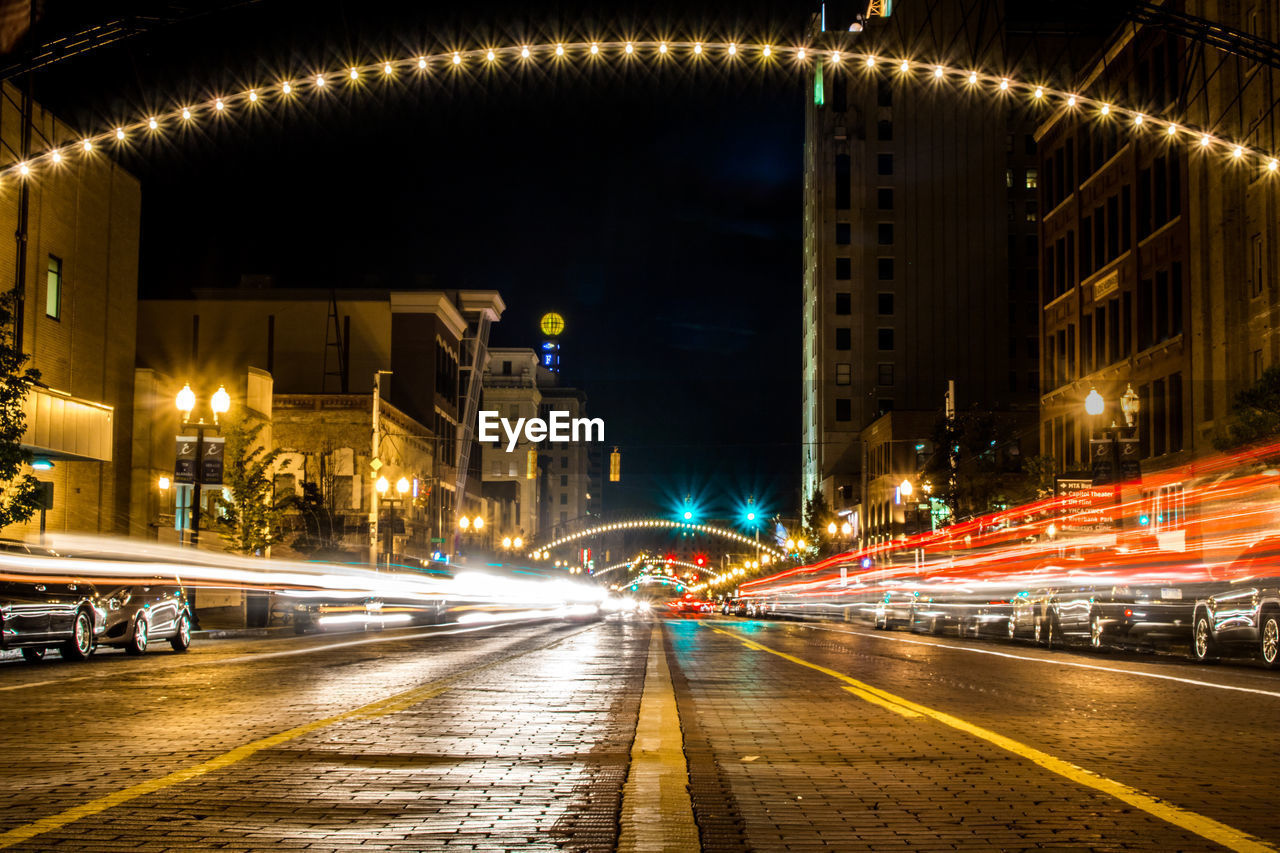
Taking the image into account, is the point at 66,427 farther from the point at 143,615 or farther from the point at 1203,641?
the point at 1203,641

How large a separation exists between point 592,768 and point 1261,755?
4729 mm

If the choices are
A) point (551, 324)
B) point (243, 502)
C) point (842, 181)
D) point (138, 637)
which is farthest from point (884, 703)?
point (551, 324)

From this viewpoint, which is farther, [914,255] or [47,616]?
[914,255]

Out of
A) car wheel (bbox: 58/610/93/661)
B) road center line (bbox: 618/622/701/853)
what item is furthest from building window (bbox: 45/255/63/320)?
road center line (bbox: 618/622/701/853)

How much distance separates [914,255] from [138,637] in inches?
3892

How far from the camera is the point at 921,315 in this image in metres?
113

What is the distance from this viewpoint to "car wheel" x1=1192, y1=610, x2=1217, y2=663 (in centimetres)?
2168

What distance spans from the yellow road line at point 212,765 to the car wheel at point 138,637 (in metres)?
9.36

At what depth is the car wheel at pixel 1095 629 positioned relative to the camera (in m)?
26.4

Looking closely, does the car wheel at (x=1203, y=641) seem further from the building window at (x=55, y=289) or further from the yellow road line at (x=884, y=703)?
the building window at (x=55, y=289)

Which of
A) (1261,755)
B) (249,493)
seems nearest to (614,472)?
(249,493)

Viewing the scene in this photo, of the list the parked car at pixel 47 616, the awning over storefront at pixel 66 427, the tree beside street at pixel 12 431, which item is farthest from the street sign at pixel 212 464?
the parked car at pixel 47 616

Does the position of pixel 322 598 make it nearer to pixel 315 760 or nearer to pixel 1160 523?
pixel 1160 523

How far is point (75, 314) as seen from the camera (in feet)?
133
